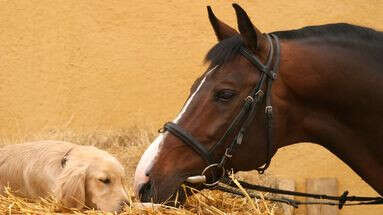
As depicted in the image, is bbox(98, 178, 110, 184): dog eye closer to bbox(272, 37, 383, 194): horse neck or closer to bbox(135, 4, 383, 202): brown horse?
bbox(135, 4, 383, 202): brown horse

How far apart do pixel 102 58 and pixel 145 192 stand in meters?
3.99

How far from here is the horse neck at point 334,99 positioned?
292 cm

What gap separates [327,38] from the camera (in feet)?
10.00

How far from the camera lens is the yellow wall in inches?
258

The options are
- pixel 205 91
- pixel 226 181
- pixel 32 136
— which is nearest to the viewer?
pixel 205 91

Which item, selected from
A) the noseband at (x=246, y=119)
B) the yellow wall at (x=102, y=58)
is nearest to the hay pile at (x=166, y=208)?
the noseband at (x=246, y=119)

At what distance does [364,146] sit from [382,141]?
0.08m

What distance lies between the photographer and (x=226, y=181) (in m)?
3.12

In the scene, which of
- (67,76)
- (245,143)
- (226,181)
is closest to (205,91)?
(245,143)

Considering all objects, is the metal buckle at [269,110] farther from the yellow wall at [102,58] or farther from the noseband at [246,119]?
the yellow wall at [102,58]

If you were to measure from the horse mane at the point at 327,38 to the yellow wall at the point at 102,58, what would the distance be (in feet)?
11.2

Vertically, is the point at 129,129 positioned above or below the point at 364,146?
below

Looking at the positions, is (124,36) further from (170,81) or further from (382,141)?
(382,141)

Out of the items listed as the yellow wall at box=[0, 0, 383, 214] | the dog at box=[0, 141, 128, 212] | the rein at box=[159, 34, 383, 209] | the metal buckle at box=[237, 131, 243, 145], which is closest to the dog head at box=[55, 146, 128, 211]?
the dog at box=[0, 141, 128, 212]
